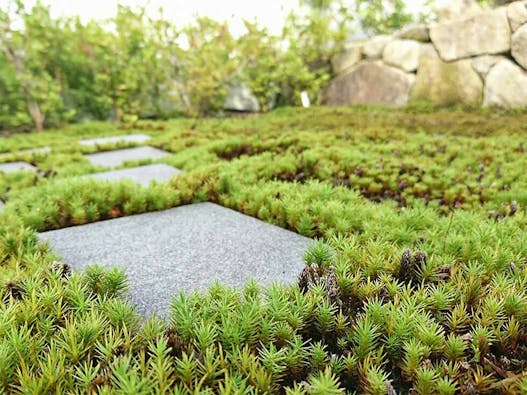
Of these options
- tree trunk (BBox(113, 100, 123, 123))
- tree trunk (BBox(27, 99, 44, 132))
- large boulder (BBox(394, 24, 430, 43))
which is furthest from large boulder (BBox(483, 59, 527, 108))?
tree trunk (BBox(27, 99, 44, 132))

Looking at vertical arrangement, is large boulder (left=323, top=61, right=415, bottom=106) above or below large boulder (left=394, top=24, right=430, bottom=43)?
below

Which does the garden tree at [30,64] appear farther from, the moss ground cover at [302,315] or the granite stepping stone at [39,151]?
the moss ground cover at [302,315]

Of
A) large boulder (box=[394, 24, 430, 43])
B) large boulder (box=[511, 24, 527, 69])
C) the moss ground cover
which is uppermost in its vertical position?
large boulder (box=[394, 24, 430, 43])

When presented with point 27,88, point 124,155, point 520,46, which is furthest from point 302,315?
point 520,46

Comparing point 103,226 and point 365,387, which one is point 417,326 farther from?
point 103,226

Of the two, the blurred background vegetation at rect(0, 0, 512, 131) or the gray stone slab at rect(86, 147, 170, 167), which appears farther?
the blurred background vegetation at rect(0, 0, 512, 131)

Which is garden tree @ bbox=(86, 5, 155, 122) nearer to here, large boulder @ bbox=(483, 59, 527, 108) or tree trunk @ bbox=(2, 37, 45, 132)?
tree trunk @ bbox=(2, 37, 45, 132)

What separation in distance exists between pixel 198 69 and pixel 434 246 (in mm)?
12013

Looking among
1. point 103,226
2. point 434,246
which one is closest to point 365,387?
point 434,246

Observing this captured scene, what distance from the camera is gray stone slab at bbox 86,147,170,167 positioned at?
683cm

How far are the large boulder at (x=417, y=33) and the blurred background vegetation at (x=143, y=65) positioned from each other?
90.5 inches

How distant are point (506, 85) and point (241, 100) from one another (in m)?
8.84

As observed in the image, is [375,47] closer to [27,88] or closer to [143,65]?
[143,65]

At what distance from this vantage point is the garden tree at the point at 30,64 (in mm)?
10336
